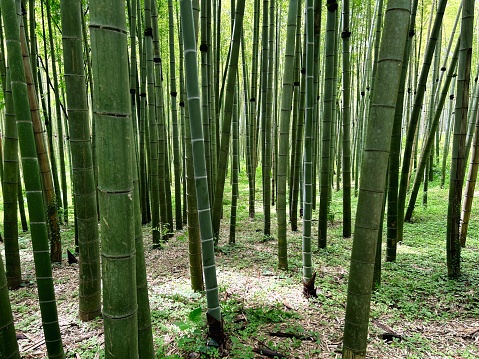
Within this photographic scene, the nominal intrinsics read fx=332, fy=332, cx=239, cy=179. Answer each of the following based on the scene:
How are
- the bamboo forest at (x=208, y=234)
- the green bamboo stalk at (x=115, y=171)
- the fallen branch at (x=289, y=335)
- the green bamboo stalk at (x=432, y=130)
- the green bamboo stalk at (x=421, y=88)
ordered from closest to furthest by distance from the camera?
1. the green bamboo stalk at (x=115, y=171)
2. the bamboo forest at (x=208, y=234)
3. the fallen branch at (x=289, y=335)
4. the green bamboo stalk at (x=421, y=88)
5. the green bamboo stalk at (x=432, y=130)

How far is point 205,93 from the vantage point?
2.80 metres

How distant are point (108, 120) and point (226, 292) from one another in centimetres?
218

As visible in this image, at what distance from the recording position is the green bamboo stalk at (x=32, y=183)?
1.49 metres

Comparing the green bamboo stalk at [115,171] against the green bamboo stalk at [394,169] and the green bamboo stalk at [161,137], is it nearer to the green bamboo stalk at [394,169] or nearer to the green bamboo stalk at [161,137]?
the green bamboo stalk at [394,169]

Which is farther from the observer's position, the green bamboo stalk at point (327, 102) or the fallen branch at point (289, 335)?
the green bamboo stalk at point (327, 102)

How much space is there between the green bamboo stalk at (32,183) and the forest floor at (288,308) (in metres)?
0.54

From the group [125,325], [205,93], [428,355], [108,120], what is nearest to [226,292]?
[428,355]

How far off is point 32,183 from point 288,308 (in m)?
1.98

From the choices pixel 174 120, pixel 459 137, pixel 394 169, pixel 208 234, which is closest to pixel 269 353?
pixel 208 234

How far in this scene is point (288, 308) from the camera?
8.55 feet

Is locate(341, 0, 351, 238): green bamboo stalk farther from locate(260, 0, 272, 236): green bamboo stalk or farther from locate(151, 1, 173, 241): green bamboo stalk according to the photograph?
locate(151, 1, 173, 241): green bamboo stalk

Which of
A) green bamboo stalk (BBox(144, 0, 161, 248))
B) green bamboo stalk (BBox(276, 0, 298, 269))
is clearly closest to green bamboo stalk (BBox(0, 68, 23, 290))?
green bamboo stalk (BBox(144, 0, 161, 248))

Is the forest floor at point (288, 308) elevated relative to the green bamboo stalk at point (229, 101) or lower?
lower

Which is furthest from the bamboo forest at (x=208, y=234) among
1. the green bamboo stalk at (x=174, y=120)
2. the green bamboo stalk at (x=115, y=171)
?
the green bamboo stalk at (x=174, y=120)
